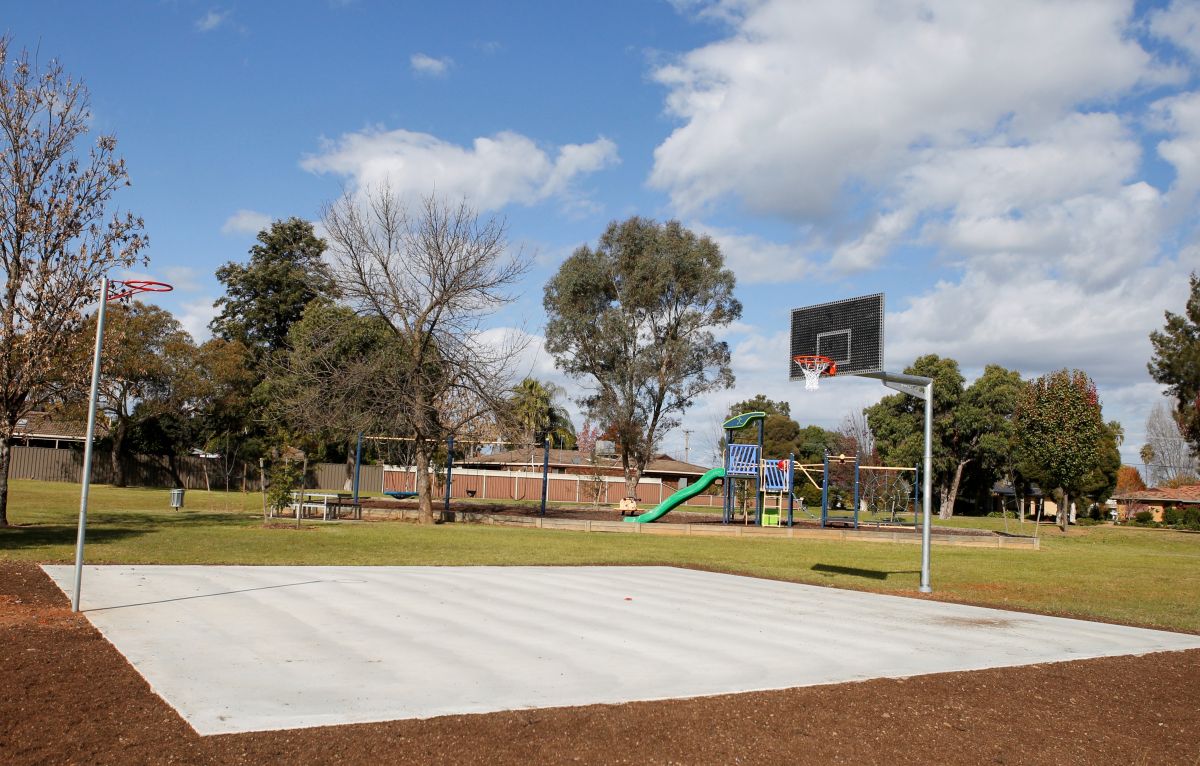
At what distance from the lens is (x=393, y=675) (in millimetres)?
6574

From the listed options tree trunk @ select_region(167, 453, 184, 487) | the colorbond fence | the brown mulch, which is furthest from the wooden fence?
the brown mulch

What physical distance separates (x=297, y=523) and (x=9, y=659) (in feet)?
53.7

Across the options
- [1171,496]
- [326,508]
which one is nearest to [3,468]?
[326,508]

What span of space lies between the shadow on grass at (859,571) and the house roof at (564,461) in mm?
42547

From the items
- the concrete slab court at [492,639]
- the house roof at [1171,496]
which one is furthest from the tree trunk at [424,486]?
the house roof at [1171,496]

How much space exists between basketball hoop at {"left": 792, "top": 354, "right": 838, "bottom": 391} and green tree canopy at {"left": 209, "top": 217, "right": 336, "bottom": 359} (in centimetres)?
4382

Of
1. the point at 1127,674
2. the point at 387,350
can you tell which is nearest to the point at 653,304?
the point at 387,350

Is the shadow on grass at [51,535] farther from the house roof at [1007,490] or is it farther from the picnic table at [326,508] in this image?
the house roof at [1007,490]

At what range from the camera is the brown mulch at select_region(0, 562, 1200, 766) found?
4.81 m

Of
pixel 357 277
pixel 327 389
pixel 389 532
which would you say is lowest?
pixel 389 532

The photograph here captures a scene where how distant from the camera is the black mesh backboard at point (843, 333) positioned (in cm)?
1620

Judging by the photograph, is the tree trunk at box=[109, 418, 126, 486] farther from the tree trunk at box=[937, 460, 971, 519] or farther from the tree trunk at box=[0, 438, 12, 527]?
the tree trunk at box=[937, 460, 971, 519]

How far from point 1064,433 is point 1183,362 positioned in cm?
912

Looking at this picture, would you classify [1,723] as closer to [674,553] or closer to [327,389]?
[674,553]
